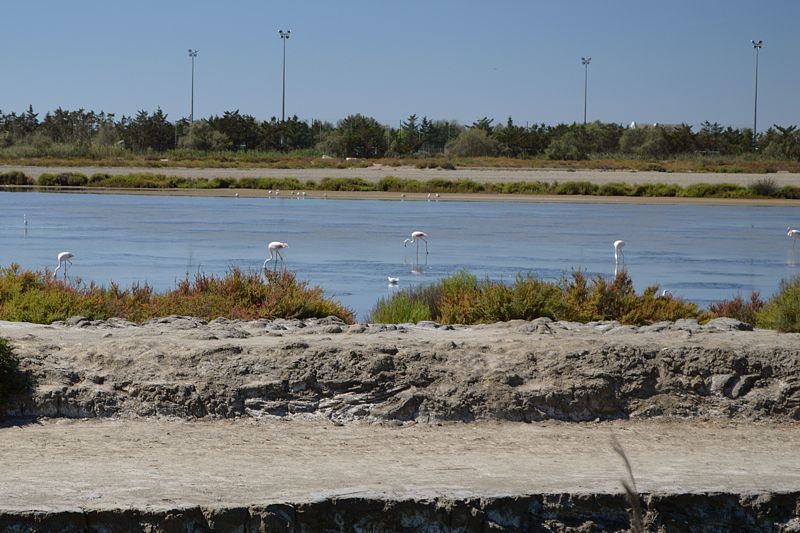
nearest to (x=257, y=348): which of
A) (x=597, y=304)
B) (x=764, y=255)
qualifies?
(x=597, y=304)

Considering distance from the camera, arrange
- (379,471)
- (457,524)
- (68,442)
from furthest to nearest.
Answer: (68,442) < (379,471) < (457,524)

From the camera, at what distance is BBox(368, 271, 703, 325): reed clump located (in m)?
14.4

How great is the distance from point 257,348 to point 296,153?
93.5 m

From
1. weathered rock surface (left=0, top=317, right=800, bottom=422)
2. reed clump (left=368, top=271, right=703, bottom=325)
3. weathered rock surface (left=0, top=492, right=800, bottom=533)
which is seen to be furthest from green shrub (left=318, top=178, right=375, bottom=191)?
weathered rock surface (left=0, top=492, right=800, bottom=533)

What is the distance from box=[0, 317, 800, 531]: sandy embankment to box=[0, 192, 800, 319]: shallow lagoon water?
6.25m

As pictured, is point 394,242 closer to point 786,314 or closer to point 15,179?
point 786,314

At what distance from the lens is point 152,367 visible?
10.6 meters

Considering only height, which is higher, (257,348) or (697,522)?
(257,348)

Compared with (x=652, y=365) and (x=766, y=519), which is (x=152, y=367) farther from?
(x=766, y=519)

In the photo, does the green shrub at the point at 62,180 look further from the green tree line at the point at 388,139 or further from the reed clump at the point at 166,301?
the reed clump at the point at 166,301

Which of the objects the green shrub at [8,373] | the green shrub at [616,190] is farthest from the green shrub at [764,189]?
the green shrub at [8,373]

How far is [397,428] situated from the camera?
10.2m

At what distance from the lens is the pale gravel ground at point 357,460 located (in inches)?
314

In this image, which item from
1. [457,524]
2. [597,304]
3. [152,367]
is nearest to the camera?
[457,524]
